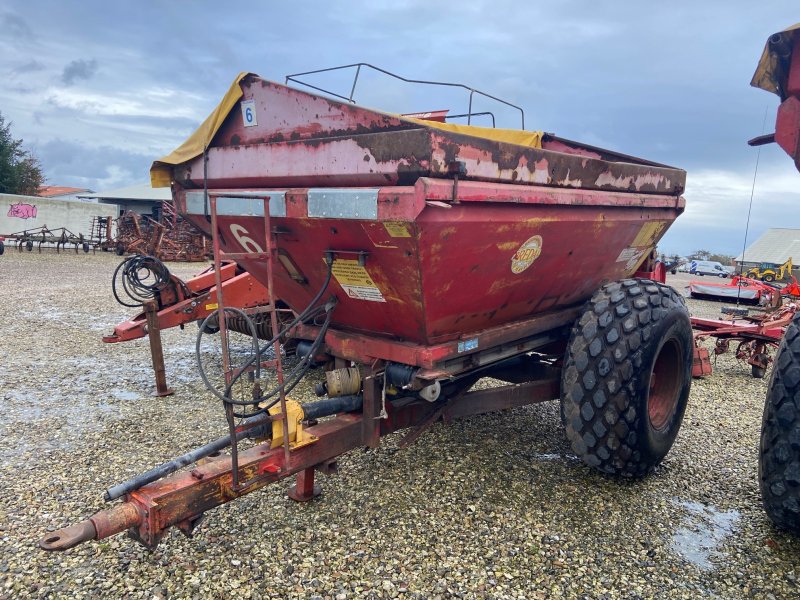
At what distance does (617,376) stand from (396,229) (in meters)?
1.75

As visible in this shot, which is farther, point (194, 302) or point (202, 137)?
point (194, 302)

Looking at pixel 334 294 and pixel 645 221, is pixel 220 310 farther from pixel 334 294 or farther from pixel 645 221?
pixel 645 221

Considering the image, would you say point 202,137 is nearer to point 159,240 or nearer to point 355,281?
point 355,281

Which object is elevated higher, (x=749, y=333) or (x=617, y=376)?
(x=617, y=376)

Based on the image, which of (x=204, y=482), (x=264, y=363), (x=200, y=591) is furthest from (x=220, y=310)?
(x=200, y=591)

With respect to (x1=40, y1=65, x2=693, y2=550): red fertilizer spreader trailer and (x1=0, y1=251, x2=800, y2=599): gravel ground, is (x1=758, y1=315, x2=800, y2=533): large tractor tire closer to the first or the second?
(x1=0, y1=251, x2=800, y2=599): gravel ground

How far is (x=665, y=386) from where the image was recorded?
418 cm

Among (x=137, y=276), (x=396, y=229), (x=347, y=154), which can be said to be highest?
(x=347, y=154)

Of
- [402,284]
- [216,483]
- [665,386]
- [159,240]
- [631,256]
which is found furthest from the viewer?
[159,240]

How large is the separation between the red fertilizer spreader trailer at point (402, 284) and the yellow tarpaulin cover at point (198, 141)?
0.01m

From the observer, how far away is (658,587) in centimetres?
276

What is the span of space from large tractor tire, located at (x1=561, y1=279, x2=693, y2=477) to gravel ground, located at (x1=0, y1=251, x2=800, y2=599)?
0.96 ft

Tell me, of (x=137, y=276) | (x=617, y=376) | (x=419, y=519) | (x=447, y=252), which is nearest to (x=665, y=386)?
(x=617, y=376)

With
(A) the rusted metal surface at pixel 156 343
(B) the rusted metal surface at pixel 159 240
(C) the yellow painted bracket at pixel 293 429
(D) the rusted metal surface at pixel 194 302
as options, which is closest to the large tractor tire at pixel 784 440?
(C) the yellow painted bracket at pixel 293 429
